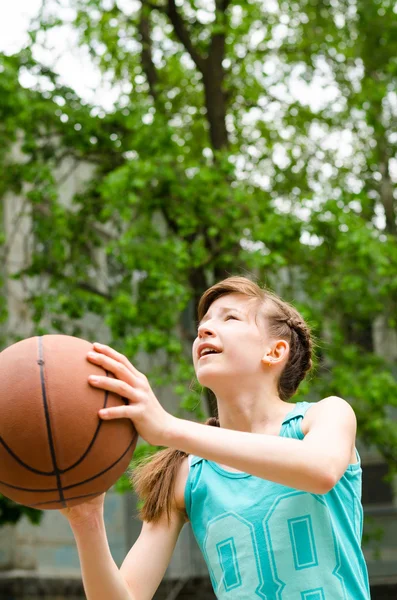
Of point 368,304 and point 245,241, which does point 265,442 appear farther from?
point 368,304

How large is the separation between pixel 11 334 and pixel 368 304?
5.63m

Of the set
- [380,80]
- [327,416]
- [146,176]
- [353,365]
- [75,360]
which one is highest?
[380,80]

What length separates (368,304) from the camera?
13711 millimetres

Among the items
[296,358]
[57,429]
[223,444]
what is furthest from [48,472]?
[296,358]

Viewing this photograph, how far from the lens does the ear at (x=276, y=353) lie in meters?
3.31

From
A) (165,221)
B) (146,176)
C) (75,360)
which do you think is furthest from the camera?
(165,221)

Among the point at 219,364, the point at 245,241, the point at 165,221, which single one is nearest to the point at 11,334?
the point at 165,221

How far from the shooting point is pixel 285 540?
2.95 meters

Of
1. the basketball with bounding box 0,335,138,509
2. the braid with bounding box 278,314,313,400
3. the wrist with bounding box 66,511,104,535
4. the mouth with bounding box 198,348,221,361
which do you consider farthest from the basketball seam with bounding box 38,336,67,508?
the braid with bounding box 278,314,313,400

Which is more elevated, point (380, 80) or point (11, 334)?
point (380, 80)

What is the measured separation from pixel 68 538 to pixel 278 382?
13.7 m

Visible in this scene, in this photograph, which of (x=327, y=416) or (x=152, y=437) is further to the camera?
(x=327, y=416)

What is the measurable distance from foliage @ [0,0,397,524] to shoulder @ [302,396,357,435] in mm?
6959

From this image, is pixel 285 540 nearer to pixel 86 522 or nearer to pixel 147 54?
pixel 86 522
